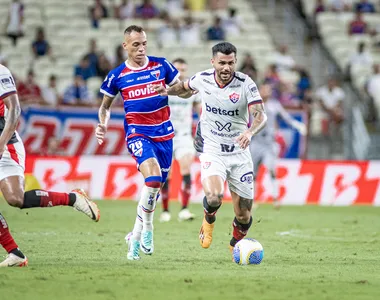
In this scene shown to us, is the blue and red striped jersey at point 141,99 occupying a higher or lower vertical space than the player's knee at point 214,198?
higher

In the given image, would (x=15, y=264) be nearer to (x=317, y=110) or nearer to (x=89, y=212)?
(x=89, y=212)

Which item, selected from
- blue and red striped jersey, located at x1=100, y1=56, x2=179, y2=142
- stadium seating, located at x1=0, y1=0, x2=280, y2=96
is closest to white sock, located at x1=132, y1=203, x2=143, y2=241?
blue and red striped jersey, located at x1=100, y1=56, x2=179, y2=142

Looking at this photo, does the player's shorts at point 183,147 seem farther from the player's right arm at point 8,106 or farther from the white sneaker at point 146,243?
the player's right arm at point 8,106

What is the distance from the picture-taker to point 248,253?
10688mm

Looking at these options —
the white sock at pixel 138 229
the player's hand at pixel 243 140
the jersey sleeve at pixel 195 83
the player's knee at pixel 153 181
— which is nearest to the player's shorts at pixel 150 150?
the player's knee at pixel 153 181

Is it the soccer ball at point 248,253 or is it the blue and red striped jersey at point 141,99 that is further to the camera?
the blue and red striped jersey at point 141,99

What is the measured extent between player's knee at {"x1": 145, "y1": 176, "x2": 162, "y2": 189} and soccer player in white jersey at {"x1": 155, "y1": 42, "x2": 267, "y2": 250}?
23.4 inches

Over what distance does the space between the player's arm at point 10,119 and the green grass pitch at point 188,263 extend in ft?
4.57

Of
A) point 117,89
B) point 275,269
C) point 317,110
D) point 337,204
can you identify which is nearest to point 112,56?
point 317,110

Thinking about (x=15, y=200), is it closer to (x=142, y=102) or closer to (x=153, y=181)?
(x=153, y=181)

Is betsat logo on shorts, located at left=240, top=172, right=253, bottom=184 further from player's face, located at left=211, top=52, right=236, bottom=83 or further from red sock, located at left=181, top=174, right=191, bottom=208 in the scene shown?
red sock, located at left=181, top=174, right=191, bottom=208

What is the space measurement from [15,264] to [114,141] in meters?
13.5

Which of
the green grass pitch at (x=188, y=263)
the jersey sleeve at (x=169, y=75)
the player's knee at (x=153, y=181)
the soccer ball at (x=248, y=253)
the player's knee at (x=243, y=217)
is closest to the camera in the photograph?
the green grass pitch at (x=188, y=263)

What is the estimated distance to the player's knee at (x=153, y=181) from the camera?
35.8 ft
